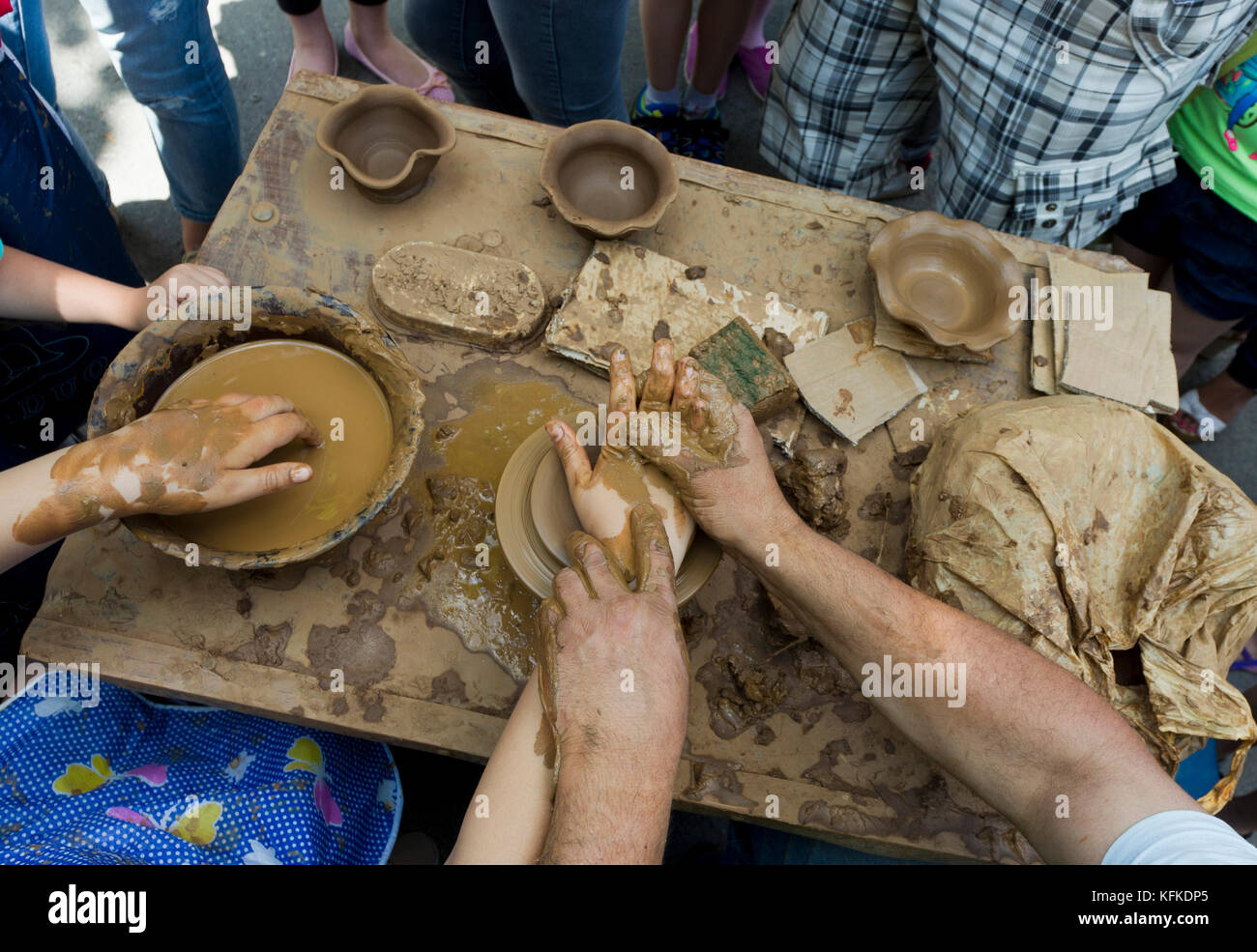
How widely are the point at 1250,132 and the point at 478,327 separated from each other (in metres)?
2.48

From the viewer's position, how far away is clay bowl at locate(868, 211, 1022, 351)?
2.01 metres

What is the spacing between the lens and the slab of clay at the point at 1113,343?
82.2 inches

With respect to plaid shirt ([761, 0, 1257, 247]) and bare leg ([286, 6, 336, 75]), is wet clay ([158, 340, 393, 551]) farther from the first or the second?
bare leg ([286, 6, 336, 75])

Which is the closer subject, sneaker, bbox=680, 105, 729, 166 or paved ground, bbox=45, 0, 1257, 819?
paved ground, bbox=45, 0, 1257, 819

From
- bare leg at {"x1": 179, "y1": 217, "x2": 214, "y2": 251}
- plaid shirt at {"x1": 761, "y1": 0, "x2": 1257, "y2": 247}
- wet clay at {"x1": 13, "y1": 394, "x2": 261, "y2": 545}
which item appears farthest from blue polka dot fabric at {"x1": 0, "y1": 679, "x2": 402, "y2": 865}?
plaid shirt at {"x1": 761, "y1": 0, "x2": 1257, "y2": 247}

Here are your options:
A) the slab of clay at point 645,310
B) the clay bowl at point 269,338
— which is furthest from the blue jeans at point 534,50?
the clay bowl at point 269,338

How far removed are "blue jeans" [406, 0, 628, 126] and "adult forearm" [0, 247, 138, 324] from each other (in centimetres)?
148

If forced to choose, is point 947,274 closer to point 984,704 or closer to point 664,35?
point 984,704

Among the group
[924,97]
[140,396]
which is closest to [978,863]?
[140,396]

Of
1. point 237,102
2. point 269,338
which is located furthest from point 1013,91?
point 237,102

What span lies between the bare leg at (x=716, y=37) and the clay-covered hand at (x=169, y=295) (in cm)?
246

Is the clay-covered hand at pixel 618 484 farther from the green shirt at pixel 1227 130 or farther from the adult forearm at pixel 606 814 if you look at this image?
the green shirt at pixel 1227 130

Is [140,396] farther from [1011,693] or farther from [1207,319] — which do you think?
[1207,319]

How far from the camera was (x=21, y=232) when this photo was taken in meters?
2.05
